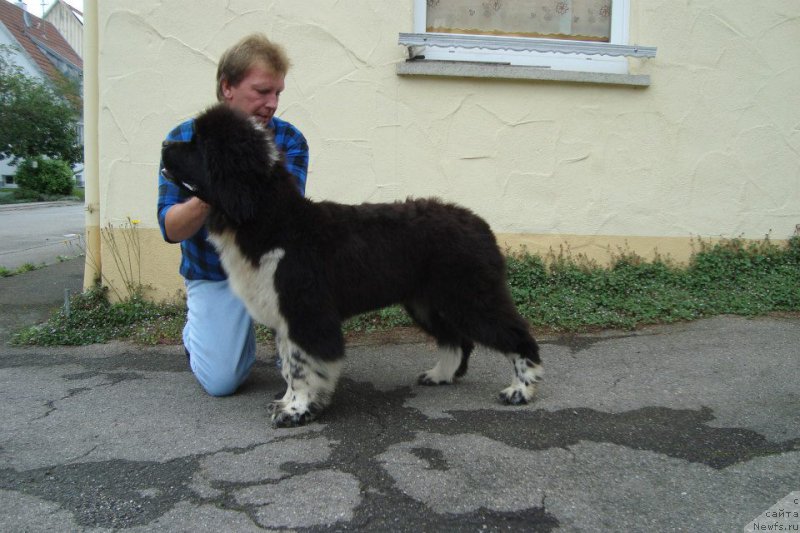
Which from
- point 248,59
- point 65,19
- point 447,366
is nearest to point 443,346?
point 447,366

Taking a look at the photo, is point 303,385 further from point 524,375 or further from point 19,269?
point 19,269

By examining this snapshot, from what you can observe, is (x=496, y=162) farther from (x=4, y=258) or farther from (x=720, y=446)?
(x=4, y=258)

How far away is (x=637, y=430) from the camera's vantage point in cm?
298

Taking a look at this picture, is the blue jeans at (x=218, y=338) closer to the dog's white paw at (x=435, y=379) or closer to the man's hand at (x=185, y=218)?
the man's hand at (x=185, y=218)

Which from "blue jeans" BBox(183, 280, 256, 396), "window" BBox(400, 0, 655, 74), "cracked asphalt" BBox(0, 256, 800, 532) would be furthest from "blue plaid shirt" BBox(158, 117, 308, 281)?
"window" BBox(400, 0, 655, 74)

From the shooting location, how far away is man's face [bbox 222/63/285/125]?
3.35 meters

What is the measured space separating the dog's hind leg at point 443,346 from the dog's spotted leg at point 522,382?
0.39 metres

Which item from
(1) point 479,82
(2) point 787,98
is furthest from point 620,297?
(2) point 787,98

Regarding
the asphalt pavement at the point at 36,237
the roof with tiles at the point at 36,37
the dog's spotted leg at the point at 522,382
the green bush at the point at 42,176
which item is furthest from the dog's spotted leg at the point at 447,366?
the roof with tiles at the point at 36,37

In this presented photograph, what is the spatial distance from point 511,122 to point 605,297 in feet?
6.01

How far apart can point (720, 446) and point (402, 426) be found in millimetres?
1546

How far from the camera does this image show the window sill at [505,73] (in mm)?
5262

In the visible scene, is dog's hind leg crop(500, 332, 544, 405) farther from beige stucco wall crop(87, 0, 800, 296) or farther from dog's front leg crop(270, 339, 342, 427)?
beige stucco wall crop(87, 0, 800, 296)

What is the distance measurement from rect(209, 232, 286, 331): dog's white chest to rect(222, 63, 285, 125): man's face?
2.71ft
